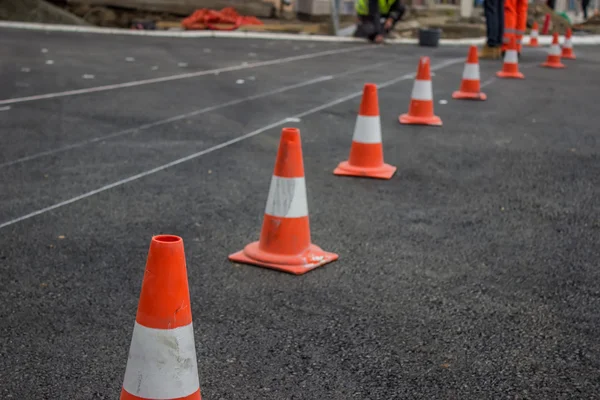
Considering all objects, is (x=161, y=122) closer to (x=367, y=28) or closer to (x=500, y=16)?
(x=500, y=16)

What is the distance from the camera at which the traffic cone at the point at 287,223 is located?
4.92 metres

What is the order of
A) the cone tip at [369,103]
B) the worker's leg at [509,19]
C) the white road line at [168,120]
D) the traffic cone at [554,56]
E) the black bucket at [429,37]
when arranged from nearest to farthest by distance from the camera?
the cone tip at [369,103]
the white road line at [168,120]
the worker's leg at [509,19]
the traffic cone at [554,56]
the black bucket at [429,37]

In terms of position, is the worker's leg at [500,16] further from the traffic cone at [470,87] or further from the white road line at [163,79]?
the traffic cone at [470,87]

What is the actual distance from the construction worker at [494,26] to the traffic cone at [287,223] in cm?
1292

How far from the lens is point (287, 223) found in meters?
4.97

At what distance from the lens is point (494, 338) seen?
394 centimetres

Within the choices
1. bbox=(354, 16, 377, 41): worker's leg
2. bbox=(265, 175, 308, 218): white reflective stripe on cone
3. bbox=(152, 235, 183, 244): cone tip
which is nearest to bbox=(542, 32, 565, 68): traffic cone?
bbox=(354, 16, 377, 41): worker's leg

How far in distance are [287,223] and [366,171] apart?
232cm

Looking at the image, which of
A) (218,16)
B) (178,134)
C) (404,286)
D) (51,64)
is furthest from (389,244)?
(218,16)

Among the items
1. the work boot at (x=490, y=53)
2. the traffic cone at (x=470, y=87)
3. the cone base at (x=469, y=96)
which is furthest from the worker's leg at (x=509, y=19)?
the cone base at (x=469, y=96)

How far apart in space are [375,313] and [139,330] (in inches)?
62.0

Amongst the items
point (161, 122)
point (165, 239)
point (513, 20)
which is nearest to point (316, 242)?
point (165, 239)

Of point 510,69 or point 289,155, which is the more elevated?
point 289,155

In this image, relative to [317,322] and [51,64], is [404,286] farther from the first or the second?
[51,64]
